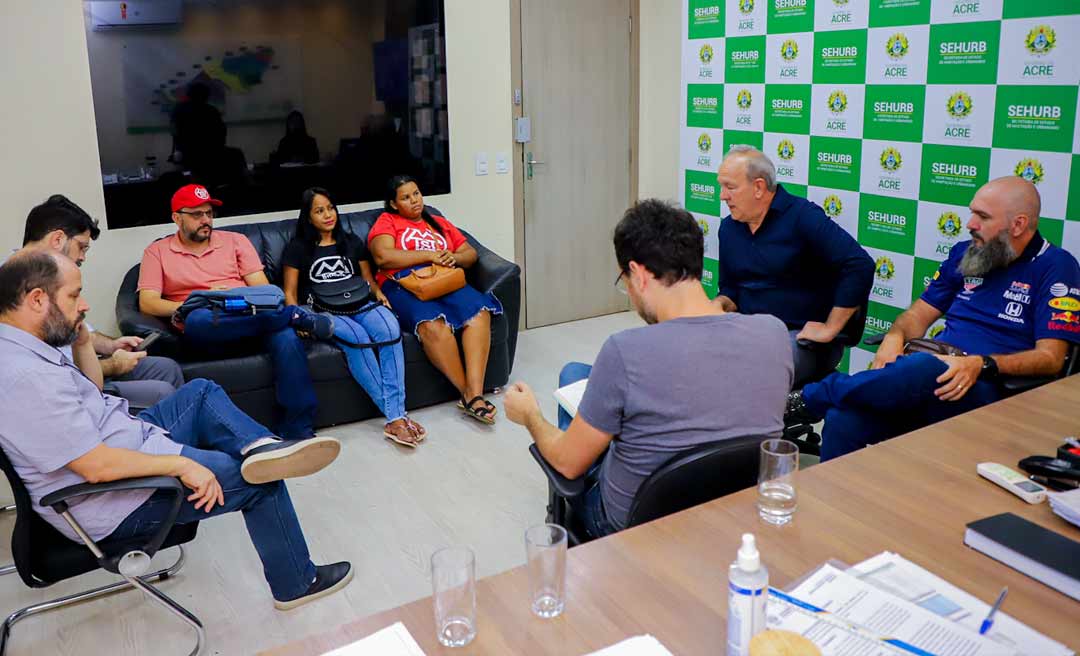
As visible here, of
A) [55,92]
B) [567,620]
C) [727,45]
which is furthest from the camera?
[727,45]

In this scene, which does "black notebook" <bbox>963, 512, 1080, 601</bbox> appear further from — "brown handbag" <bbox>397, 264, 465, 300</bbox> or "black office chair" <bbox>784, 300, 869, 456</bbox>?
"brown handbag" <bbox>397, 264, 465, 300</bbox>

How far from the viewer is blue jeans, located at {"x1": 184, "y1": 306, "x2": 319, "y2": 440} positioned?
386cm

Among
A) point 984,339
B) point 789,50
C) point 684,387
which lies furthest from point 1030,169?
point 684,387

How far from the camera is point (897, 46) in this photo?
Result: 4008 mm

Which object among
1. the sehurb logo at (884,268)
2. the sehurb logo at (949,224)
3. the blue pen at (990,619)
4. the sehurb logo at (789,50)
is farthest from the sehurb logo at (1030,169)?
the blue pen at (990,619)

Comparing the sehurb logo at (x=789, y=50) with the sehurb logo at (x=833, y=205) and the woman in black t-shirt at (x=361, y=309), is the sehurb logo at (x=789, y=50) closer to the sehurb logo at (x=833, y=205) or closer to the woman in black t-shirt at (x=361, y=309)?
the sehurb logo at (x=833, y=205)

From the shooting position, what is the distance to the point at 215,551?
3.15m

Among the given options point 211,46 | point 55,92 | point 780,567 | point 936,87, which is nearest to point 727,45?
point 936,87

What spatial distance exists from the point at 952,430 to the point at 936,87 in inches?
90.4

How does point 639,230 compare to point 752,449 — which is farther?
point 639,230

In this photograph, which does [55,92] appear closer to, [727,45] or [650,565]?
[727,45]

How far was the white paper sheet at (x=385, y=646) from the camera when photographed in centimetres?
137

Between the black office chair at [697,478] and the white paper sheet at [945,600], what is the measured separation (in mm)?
405

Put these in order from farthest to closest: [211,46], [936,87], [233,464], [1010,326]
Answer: [211,46] → [936,87] → [1010,326] → [233,464]
